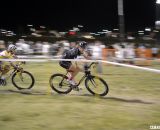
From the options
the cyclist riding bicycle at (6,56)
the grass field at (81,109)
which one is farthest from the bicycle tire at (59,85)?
the cyclist riding bicycle at (6,56)

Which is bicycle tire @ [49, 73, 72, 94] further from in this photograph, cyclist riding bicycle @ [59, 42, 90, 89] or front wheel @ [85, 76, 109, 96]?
front wheel @ [85, 76, 109, 96]

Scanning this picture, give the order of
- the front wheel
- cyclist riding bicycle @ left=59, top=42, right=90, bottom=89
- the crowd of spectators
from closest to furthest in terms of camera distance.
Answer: the front wheel, cyclist riding bicycle @ left=59, top=42, right=90, bottom=89, the crowd of spectators

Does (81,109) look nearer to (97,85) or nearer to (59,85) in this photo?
(97,85)

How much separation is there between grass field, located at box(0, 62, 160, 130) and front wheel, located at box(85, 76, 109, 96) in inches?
9.4

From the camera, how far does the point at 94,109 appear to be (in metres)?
10.0

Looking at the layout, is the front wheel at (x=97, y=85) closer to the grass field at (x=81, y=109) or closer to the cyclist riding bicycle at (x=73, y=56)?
the grass field at (x=81, y=109)

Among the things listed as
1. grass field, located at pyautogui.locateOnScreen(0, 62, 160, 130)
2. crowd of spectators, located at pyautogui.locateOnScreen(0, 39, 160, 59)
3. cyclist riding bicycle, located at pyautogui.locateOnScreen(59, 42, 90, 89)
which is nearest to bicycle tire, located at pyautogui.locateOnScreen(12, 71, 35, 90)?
grass field, located at pyautogui.locateOnScreen(0, 62, 160, 130)

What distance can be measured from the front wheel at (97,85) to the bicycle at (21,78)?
2.32 metres

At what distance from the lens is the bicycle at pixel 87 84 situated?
11617 millimetres

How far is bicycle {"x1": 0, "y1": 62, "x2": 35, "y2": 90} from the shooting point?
13.1m

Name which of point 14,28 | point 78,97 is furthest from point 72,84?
point 14,28

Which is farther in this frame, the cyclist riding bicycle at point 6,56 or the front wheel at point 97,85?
the cyclist riding bicycle at point 6,56

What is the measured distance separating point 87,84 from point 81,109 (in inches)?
76.7

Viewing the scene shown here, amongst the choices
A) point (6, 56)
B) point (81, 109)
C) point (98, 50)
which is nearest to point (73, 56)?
point (81, 109)
